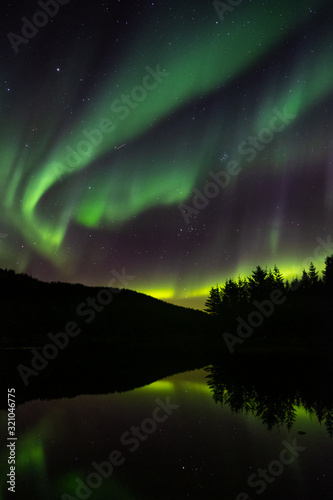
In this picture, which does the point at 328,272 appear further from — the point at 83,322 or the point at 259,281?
the point at 83,322

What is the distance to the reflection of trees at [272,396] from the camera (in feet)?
43.0

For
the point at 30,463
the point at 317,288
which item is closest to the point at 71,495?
the point at 30,463

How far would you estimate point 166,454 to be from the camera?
1016 cm

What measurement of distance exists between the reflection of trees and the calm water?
423 mm

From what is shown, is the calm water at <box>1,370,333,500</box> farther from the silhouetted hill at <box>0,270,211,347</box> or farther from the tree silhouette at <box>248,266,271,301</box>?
the tree silhouette at <box>248,266,271,301</box>

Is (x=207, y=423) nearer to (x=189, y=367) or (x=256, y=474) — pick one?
(x=256, y=474)

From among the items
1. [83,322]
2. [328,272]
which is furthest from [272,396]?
[83,322]

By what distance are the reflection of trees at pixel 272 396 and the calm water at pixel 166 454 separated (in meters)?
0.42

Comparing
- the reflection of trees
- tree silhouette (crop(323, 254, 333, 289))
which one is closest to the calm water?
the reflection of trees

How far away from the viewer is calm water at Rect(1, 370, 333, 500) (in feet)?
25.9

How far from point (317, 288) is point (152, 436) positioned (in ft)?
205

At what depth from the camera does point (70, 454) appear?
10.3 m

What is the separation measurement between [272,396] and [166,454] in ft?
24.4

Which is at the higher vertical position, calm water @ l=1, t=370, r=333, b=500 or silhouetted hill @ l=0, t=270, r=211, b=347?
silhouetted hill @ l=0, t=270, r=211, b=347
